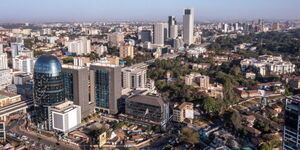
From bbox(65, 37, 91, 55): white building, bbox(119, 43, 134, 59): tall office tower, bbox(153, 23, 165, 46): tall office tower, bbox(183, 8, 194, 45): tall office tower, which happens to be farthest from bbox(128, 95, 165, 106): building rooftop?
bbox(183, 8, 194, 45): tall office tower

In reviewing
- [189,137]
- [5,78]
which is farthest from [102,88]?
[5,78]

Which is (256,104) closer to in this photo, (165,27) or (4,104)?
(4,104)

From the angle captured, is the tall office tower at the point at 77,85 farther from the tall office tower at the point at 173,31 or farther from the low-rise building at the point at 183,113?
the tall office tower at the point at 173,31

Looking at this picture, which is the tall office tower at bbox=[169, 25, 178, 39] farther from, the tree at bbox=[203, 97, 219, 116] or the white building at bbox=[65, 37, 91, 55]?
the tree at bbox=[203, 97, 219, 116]

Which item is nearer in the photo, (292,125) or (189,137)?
(292,125)

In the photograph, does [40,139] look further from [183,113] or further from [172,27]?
[172,27]

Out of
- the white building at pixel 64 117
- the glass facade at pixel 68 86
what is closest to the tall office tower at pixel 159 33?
the glass facade at pixel 68 86
